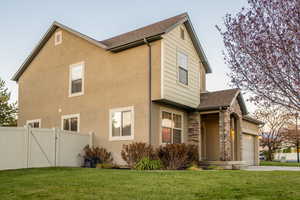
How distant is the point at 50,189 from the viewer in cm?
692

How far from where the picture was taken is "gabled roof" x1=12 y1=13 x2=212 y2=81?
13.9 metres

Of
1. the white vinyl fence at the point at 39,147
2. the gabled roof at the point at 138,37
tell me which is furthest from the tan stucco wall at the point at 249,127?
the white vinyl fence at the point at 39,147

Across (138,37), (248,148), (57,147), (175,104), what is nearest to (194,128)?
(175,104)

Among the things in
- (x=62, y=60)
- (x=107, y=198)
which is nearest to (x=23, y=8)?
(x=62, y=60)

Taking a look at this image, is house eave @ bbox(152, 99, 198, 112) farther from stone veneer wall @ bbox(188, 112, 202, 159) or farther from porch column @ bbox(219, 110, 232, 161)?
porch column @ bbox(219, 110, 232, 161)

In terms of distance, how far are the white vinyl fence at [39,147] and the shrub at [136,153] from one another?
2.62 m

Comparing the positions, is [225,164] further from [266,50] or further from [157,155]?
[266,50]

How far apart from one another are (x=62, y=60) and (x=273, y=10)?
12349mm

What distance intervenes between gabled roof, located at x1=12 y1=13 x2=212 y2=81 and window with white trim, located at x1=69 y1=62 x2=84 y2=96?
1.57 m

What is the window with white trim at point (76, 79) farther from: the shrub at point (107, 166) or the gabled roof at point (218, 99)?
the gabled roof at point (218, 99)

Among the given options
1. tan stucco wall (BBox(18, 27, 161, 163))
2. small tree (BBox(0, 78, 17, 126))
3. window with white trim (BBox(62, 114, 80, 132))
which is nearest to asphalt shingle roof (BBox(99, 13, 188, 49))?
tan stucco wall (BBox(18, 27, 161, 163))

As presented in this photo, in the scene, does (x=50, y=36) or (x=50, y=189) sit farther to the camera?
(x=50, y=36)

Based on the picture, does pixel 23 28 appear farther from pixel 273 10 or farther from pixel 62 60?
pixel 273 10

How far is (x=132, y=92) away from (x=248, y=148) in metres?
10.6
